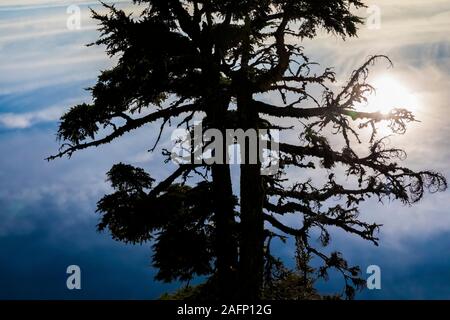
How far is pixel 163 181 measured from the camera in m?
12.7

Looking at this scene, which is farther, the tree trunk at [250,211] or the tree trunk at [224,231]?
the tree trunk at [224,231]

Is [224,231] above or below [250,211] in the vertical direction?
below

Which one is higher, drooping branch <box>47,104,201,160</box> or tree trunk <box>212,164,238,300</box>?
drooping branch <box>47,104,201,160</box>

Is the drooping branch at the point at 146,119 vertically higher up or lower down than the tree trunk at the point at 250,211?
higher up

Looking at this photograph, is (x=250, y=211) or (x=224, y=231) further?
(x=224, y=231)

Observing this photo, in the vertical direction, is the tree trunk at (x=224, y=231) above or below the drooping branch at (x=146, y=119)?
below

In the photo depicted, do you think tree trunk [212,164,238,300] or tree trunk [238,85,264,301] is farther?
tree trunk [212,164,238,300]
